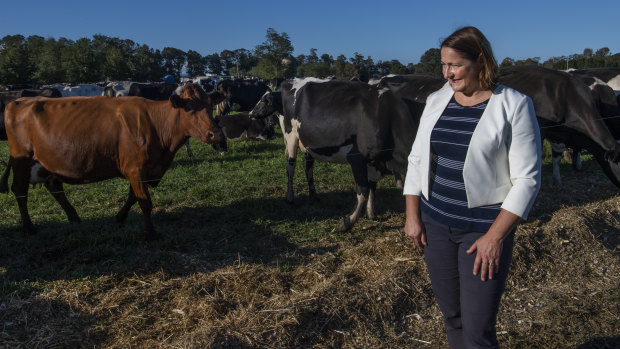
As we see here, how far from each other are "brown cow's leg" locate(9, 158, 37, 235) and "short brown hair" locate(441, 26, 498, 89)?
545 centimetres

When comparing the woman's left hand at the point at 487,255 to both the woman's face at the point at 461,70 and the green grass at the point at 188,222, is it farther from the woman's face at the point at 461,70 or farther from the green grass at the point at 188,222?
the green grass at the point at 188,222

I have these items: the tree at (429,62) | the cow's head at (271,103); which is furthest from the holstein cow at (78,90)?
the tree at (429,62)

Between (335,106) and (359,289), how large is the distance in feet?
10.7

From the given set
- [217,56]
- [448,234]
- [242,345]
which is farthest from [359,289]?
[217,56]

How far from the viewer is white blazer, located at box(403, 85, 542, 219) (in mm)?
2189

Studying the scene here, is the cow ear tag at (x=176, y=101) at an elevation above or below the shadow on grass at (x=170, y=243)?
above

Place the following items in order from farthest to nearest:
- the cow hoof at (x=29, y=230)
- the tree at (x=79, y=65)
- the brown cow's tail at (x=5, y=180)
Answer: the tree at (x=79, y=65) < the brown cow's tail at (x=5, y=180) < the cow hoof at (x=29, y=230)

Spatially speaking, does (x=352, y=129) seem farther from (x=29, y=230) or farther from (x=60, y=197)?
(x=29, y=230)

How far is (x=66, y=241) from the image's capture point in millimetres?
5492

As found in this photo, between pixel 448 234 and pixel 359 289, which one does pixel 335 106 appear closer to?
pixel 359 289

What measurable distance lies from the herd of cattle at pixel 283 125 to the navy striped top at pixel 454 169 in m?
2.92

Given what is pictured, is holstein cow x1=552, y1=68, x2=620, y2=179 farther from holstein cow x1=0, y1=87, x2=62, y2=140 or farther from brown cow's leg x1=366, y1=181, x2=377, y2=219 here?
holstein cow x1=0, y1=87, x2=62, y2=140

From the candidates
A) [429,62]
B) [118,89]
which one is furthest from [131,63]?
[118,89]

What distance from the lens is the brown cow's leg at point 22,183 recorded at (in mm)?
5676
